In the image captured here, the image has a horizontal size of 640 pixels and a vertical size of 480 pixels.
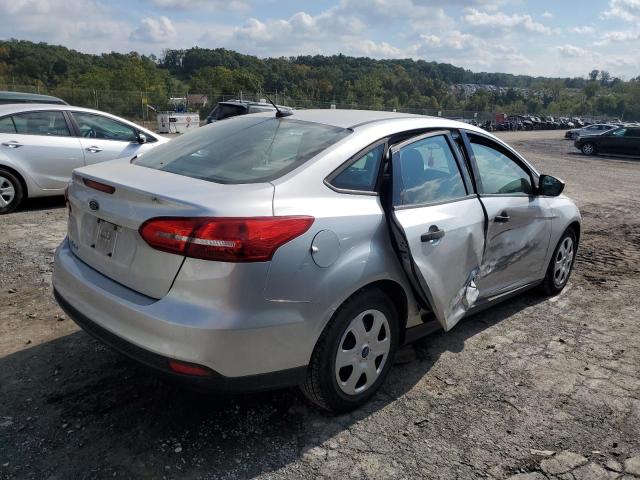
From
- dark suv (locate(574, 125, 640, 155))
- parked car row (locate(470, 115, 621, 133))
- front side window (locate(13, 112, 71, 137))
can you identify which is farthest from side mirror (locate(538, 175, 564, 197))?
parked car row (locate(470, 115, 621, 133))

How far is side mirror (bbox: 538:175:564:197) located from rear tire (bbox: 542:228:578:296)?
0.55 metres

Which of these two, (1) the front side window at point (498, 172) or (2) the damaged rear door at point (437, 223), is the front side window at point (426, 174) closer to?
(2) the damaged rear door at point (437, 223)

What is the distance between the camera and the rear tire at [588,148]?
27022 mm

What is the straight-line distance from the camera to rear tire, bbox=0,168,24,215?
24.0 ft

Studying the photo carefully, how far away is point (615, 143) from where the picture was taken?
86.8 ft

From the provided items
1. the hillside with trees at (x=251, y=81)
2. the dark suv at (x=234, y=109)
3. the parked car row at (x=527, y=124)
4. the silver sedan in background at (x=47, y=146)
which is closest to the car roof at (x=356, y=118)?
the silver sedan in background at (x=47, y=146)

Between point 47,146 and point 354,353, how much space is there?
640 centimetres

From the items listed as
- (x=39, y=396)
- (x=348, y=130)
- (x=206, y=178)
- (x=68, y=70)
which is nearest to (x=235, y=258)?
(x=206, y=178)

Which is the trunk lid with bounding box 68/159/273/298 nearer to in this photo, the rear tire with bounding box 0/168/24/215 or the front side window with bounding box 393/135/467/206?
the front side window with bounding box 393/135/467/206

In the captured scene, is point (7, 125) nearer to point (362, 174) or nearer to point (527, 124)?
point (362, 174)

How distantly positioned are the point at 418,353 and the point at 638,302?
271cm

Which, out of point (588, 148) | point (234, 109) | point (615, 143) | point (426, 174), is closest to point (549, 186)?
point (426, 174)

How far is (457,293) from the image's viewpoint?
352 centimetres

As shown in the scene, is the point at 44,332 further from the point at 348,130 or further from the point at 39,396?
the point at 348,130
